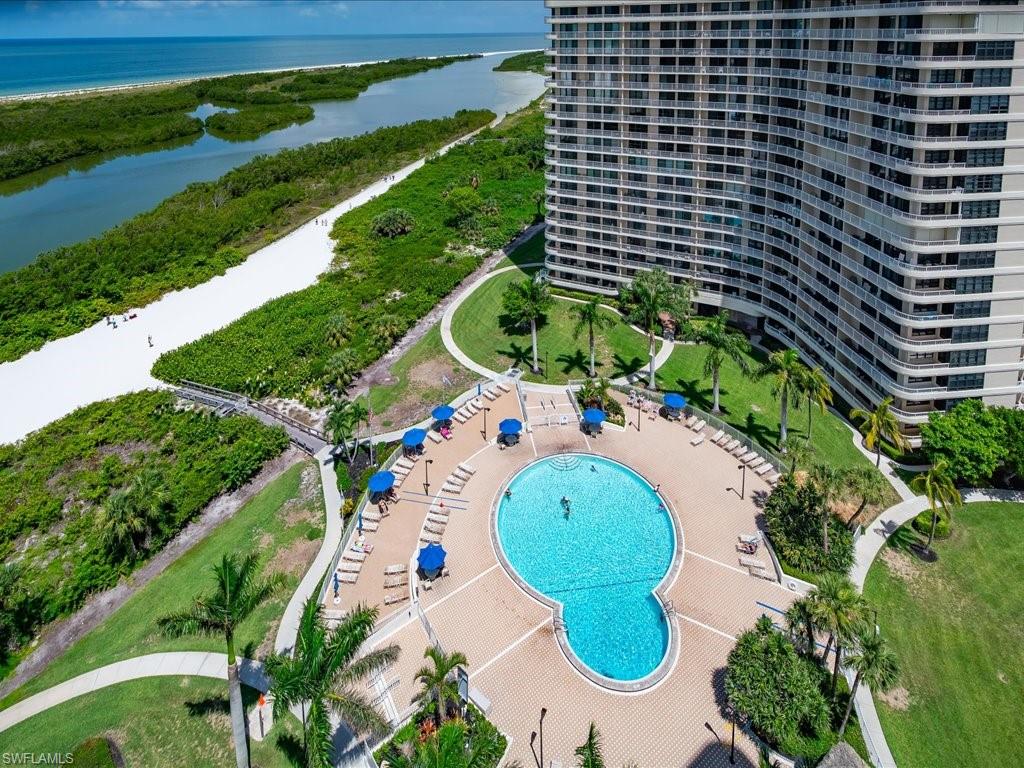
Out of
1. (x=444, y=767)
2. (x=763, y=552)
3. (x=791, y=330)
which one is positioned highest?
(x=791, y=330)

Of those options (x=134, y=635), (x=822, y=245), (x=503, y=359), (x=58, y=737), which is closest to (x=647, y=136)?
(x=822, y=245)

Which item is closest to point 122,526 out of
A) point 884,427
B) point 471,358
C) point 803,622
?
point 471,358

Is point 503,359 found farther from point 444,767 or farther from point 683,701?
point 444,767

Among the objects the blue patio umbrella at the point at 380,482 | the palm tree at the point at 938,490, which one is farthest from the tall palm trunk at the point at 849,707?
the blue patio umbrella at the point at 380,482

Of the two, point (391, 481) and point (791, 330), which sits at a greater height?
point (791, 330)

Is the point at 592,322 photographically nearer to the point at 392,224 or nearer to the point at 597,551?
the point at 597,551

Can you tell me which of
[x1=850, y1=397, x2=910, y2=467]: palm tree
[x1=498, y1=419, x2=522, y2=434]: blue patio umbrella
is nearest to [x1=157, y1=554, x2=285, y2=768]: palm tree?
[x1=498, y1=419, x2=522, y2=434]: blue patio umbrella

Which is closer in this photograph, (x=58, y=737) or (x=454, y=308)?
(x=58, y=737)
